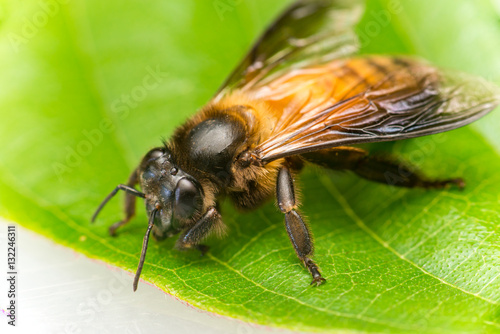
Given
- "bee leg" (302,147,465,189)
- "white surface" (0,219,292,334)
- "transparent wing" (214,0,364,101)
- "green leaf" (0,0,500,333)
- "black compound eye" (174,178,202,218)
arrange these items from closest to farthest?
1. "green leaf" (0,0,500,333)
2. "black compound eye" (174,178,202,218)
3. "white surface" (0,219,292,334)
4. "bee leg" (302,147,465,189)
5. "transparent wing" (214,0,364,101)

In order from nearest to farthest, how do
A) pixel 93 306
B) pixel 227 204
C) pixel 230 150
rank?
pixel 230 150 < pixel 93 306 < pixel 227 204

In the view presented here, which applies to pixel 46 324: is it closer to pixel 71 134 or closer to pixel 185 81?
pixel 71 134

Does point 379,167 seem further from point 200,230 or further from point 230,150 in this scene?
point 200,230

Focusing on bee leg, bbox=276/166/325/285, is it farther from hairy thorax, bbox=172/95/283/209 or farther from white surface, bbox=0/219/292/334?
white surface, bbox=0/219/292/334

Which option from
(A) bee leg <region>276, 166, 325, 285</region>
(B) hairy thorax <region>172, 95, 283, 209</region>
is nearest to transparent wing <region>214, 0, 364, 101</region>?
(B) hairy thorax <region>172, 95, 283, 209</region>

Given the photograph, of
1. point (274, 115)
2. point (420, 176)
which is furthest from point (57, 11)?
point (420, 176)

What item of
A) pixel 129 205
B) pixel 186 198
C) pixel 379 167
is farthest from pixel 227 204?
pixel 379 167

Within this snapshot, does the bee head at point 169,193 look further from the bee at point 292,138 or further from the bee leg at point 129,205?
the bee leg at point 129,205
